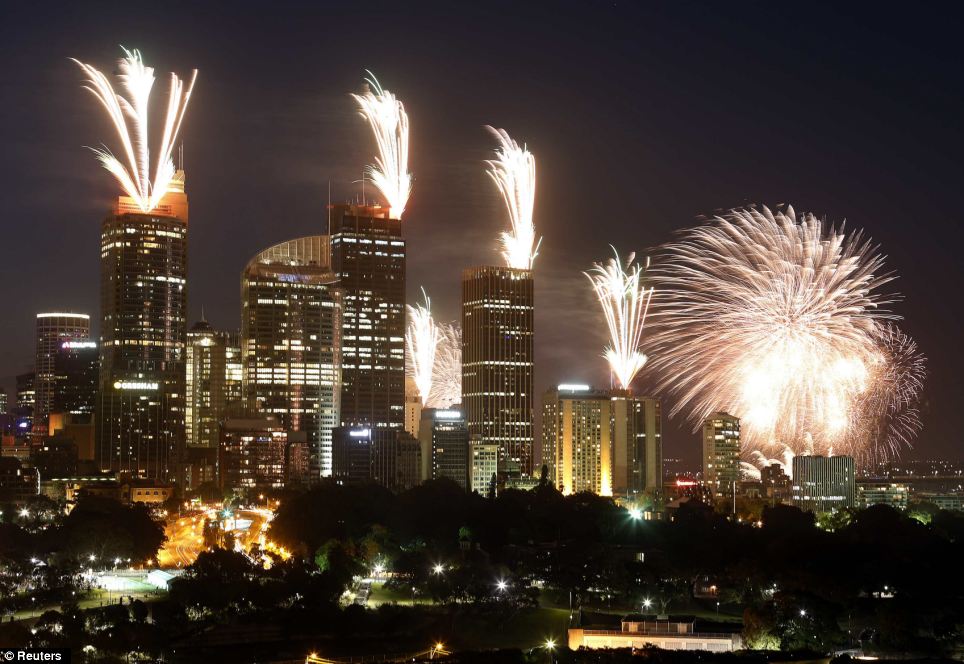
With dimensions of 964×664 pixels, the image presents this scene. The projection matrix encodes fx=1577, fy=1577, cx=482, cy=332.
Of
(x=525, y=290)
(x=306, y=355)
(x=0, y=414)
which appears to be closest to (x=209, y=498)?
(x=306, y=355)

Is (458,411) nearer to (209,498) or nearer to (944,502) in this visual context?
(209,498)

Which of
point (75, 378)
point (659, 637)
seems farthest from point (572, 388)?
point (659, 637)

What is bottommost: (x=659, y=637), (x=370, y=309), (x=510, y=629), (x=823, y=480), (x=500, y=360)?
(x=510, y=629)

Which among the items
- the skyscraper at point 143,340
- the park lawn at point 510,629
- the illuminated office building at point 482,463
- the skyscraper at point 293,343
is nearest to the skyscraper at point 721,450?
the illuminated office building at point 482,463

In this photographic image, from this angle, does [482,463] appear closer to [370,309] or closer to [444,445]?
[444,445]

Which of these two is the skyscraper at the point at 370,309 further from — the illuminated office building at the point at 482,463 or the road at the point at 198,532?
the road at the point at 198,532

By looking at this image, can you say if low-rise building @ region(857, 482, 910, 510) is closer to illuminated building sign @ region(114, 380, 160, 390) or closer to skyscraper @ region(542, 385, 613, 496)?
skyscraper @ region(542, 385, 613, 496)
